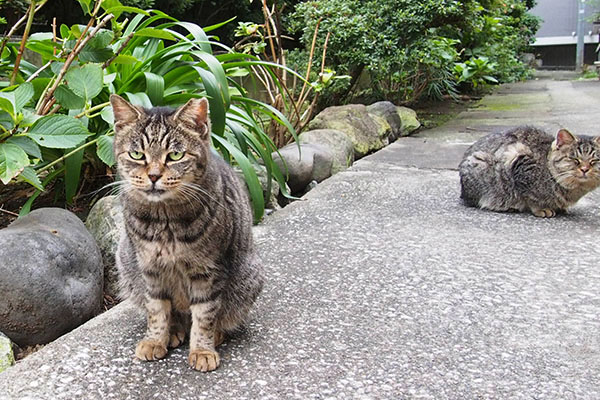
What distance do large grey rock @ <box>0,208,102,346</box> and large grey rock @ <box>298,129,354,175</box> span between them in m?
2.92

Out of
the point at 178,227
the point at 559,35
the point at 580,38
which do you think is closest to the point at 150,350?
the point at 178,227

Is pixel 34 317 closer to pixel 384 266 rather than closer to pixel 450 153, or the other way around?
pixel 384 266

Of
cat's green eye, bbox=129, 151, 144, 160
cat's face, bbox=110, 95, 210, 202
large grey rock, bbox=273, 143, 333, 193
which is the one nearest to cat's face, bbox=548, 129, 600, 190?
large grey rock, bbox=273, 143, 333, 193

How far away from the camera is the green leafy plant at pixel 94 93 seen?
2.35 meters

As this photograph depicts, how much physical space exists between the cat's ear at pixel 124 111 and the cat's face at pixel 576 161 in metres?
2.88

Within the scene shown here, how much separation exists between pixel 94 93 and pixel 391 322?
5.24 ft

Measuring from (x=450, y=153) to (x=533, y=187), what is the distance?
197 centimetres

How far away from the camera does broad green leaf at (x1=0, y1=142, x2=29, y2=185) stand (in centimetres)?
213

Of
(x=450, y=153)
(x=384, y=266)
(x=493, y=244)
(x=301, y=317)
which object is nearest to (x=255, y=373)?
(x=301, y=317)

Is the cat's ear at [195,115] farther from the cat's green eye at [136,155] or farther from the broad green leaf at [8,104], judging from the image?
the broad green leaf at [8,104]

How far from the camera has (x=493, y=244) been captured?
127 inches

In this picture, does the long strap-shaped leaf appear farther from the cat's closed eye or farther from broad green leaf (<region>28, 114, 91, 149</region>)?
the cat's closed eye

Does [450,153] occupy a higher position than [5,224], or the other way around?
[5,224]

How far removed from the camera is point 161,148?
1842 mm
